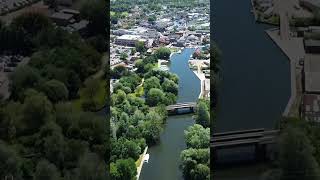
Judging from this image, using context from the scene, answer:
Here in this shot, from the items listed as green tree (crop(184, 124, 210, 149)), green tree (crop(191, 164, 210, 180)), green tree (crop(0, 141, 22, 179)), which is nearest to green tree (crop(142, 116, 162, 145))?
green tree (crop(184, 124, 210, 149))

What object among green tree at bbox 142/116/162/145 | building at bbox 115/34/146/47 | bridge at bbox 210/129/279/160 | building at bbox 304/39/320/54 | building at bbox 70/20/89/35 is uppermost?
building at bbox 70/20/89/35

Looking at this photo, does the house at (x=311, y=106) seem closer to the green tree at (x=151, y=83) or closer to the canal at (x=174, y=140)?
the canal at (x=174, y=140)

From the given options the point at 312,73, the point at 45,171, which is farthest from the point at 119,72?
the point at 312,73

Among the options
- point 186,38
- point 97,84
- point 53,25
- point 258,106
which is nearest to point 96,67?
point 97,84

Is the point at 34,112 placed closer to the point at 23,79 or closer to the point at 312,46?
the point at 23,79

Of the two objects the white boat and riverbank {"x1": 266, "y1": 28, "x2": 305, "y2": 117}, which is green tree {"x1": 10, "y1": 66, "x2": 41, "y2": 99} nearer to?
the white boat

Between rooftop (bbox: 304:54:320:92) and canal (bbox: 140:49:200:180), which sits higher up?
rooftop (bbox: 304:54:320:92)
